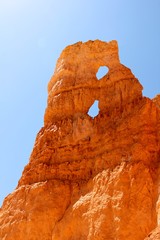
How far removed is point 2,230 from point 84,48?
41.3 feet

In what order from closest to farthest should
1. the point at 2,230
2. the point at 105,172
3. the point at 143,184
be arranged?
the point at 143,184 < the point at 105,172 < the point at 2,230

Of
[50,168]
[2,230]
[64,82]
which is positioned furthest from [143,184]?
[64,82]

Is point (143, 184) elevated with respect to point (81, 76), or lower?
lower

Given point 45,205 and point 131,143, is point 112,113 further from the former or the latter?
point 45,205

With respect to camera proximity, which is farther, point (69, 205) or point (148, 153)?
point (69, 205)

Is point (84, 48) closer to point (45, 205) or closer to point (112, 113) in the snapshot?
point (112, 113)

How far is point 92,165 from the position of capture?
799 inches

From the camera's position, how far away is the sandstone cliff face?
17.2 metres

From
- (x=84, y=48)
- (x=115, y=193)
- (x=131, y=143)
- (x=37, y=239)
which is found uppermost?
(x=84, y=48)

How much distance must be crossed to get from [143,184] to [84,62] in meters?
10.6

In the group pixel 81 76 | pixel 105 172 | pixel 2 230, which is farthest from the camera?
pixel 81 76

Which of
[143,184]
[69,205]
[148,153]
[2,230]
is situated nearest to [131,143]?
[148,153]

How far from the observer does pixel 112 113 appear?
21266 millimetres

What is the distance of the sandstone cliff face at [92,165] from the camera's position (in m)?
17.2
